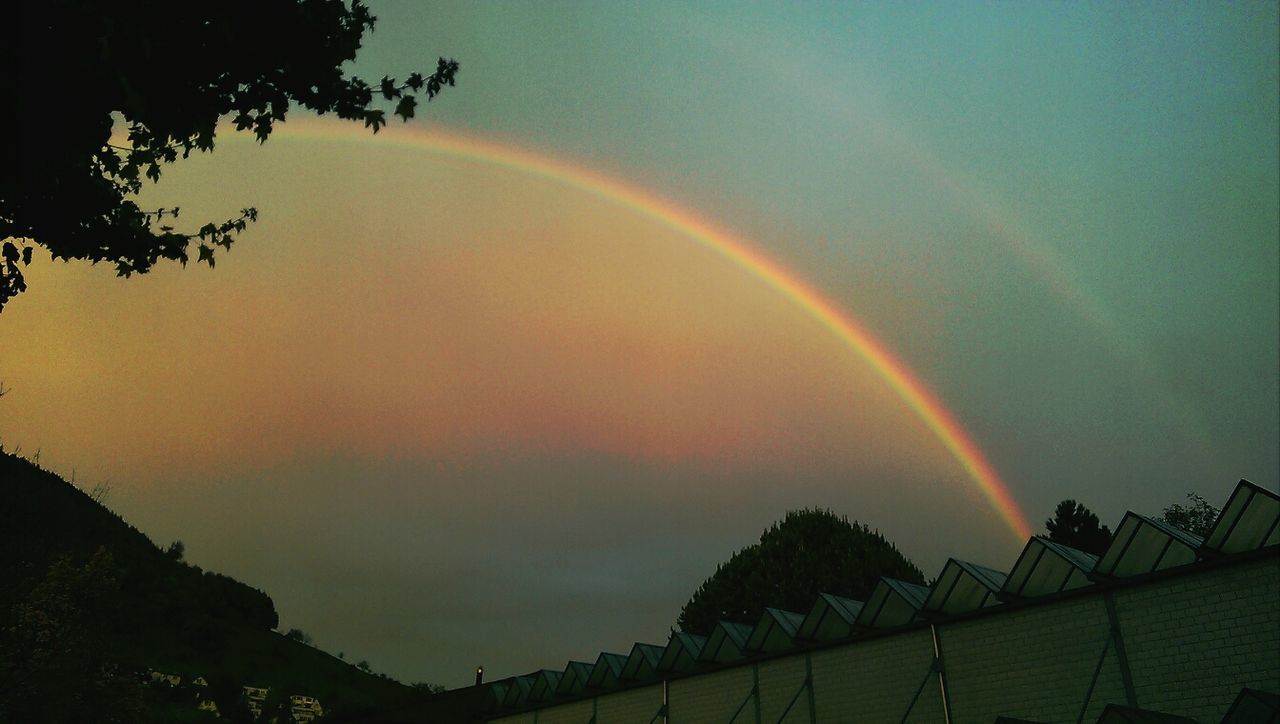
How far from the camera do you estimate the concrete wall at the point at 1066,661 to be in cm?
1822

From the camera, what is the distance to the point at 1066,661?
21.0 metres

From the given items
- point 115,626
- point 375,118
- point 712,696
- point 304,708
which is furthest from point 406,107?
point 304,708

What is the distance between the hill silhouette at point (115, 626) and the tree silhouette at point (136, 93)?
1209 cm

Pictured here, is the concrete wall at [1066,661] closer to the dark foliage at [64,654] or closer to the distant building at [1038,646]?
the distant building at [1038,646]

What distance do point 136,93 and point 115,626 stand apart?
112ft

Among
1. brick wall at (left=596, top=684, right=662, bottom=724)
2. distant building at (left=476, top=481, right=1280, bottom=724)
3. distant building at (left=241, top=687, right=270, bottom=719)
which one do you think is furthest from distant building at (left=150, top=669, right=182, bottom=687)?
distant building at (left=476, top=481, right=1280, bottom=724)

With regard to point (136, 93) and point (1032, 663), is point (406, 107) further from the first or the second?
point (1032, 663)

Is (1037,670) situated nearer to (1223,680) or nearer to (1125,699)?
(1125,699)

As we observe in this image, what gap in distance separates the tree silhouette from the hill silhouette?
1209cm

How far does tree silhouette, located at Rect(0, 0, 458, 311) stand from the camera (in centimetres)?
823

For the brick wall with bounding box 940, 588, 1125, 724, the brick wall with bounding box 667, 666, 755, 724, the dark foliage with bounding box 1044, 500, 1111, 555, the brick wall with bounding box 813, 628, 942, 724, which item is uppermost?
the dark foliage with bounding box 1044, 500, 1111, 555

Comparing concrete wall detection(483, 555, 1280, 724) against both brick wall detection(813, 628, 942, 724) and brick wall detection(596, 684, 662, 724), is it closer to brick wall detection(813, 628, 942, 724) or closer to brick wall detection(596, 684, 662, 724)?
brick wall detection(813, 628, 942, 724)

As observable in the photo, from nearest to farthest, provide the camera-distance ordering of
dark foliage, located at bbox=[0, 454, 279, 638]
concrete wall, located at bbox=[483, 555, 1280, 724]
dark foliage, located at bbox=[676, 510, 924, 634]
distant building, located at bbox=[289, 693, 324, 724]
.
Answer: concrete wall, located at bbox=[483, 555, 1280, 724]
dark foliage, located at bbox=[676, 510, 924, 634]
distant building, located at bbox=[289, 693, 324, 724]
dark foliage, located at bbox=[0, 454, 279, 638]

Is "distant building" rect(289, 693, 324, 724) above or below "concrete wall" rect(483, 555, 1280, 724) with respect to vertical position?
below
